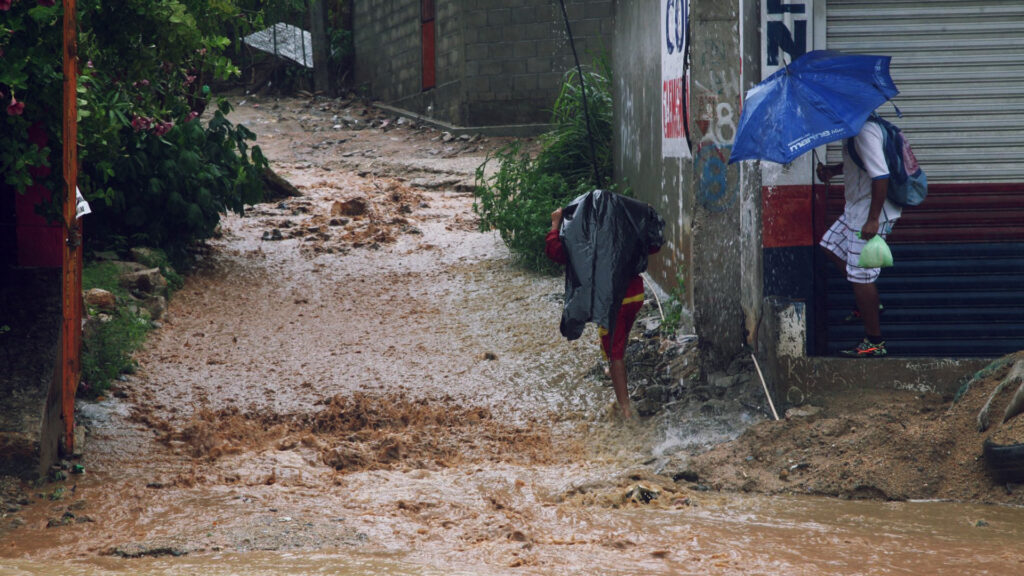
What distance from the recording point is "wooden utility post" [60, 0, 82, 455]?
485cm

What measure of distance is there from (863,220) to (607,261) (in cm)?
146

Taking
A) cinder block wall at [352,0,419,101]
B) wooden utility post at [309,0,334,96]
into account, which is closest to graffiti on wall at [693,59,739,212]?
cinder block wall at [352,0,419,101]

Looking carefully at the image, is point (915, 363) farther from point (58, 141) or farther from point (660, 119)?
point (58, 141)

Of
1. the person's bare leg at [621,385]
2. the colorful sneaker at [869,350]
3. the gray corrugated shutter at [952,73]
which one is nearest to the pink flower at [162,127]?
the person's bare leg at [621,385]

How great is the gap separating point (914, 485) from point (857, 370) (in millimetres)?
1064

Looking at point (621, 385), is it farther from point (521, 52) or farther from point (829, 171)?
point (521, 52)

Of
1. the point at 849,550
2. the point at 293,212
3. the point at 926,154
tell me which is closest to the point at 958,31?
the point at 926,154

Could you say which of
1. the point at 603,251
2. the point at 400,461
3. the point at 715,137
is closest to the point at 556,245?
the point at 603,251

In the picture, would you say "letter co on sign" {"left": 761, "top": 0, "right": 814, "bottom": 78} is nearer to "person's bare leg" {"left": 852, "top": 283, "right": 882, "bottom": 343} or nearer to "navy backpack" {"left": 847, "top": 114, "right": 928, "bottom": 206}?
"navy backpack" {"left": 847, "top": 114, "right": 928, "bottom": 206}

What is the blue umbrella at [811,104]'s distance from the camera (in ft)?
16.9

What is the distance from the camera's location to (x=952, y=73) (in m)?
5.96

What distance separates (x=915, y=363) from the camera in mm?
5707

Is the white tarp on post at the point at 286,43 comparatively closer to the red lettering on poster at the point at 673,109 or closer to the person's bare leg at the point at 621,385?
the red lettering on poster at the point at 673,109

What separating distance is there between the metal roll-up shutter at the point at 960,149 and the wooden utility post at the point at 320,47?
52.2 ft
